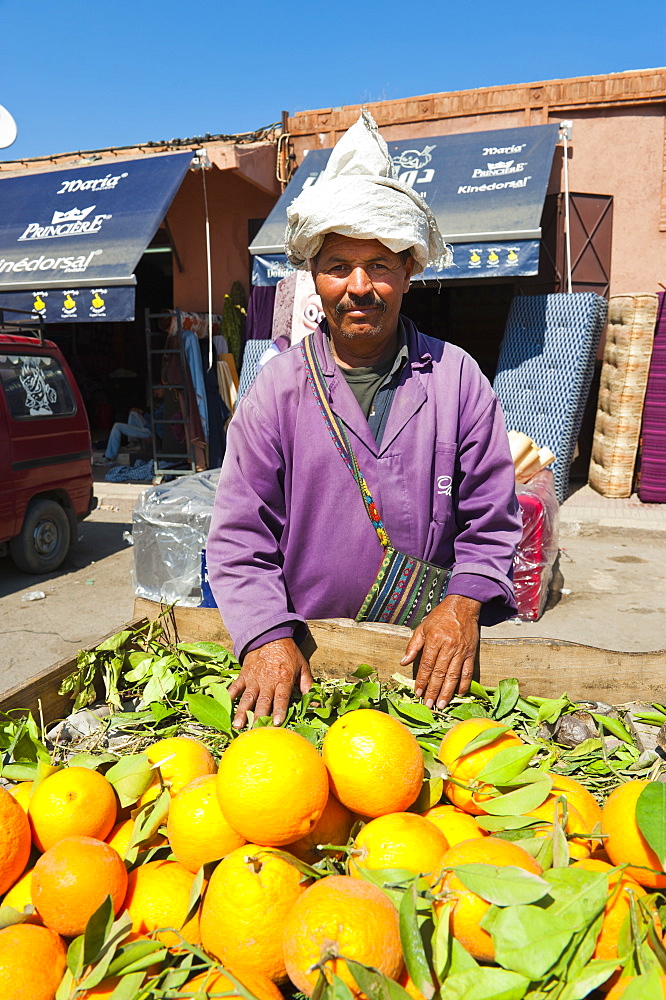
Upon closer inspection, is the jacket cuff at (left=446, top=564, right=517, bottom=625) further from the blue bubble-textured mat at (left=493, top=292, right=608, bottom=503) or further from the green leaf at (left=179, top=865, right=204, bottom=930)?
the blue bubble-textured mat at (left=493, top=292, right=608, bottom=503)

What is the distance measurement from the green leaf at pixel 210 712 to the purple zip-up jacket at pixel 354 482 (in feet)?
1.20

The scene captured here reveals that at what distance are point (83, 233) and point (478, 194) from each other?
5.33 m

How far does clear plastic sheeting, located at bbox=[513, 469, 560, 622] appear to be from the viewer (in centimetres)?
477

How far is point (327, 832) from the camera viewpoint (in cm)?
118

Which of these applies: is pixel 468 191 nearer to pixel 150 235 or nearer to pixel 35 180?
pixel 150 235

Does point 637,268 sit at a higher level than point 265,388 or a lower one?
higher

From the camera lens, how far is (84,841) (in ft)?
3.58

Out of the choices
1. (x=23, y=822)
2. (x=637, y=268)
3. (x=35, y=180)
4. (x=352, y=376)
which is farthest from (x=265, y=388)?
(x=35, y=180)

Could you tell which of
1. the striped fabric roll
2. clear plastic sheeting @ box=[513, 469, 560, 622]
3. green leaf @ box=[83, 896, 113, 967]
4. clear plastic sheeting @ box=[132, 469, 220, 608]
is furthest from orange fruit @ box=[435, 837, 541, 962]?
the striped fabric roll

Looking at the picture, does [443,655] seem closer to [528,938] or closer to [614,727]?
[614,727]

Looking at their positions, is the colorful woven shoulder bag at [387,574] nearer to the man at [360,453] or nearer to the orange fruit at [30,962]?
the man at [360,453]

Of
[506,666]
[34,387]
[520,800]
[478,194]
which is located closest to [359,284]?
[506,666]

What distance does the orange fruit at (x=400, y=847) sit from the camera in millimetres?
1033

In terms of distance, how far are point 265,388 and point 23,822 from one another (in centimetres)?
122
